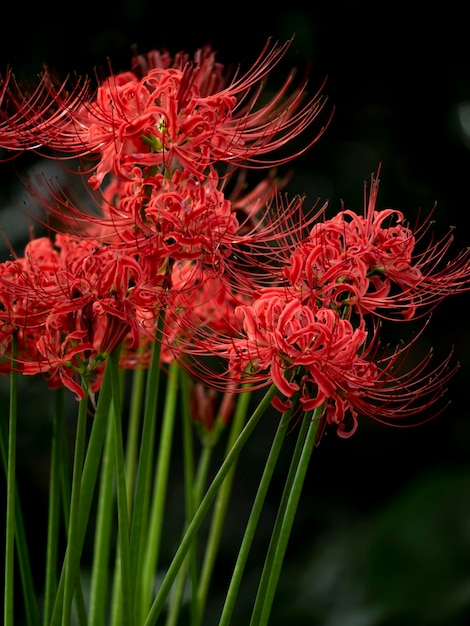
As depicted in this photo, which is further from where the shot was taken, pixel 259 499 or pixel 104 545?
pixel 104 545

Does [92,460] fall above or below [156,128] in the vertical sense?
below

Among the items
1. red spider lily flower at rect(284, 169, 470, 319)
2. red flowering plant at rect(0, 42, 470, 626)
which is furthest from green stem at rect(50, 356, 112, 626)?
red spider lily flower at rect(284, 169, 470, 319)

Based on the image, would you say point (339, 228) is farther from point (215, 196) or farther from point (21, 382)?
point (21, 382)

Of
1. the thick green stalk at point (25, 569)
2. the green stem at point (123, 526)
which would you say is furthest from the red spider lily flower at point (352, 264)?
the thick green stalk at point (25, 569)

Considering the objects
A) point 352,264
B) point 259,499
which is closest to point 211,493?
point 259,499

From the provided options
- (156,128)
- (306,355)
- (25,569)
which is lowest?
(25,569)

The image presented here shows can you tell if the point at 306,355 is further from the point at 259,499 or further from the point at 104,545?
the point at 104,545

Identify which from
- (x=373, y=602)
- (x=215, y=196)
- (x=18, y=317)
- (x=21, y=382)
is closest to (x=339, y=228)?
(x=215, y=196)

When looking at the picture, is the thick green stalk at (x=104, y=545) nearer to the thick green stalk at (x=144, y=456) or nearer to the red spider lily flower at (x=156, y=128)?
the thick green stalk at (x=144, y=456)
